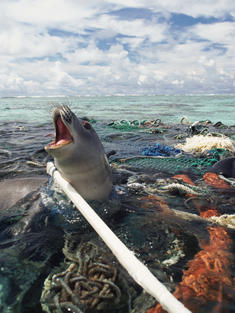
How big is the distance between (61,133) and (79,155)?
24 centimetres

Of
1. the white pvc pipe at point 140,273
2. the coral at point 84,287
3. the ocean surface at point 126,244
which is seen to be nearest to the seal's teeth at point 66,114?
the ocean surface at point 126,244

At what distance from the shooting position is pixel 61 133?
7.71ft

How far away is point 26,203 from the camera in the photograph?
3.02 metres

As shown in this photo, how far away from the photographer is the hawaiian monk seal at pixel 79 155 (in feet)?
7.23

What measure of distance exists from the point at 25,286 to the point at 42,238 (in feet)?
1.86

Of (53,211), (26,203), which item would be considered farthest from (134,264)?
(26,203)

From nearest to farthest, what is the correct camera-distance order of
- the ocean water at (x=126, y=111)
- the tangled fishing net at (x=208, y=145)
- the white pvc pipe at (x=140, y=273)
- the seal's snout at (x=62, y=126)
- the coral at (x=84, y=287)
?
the white pvc pipe at (x=140, y=273) < the coral at (x=84, y=287) < the seal's snout at (x=62, y=126) < the tangled fishing net at (x=208, y=145) < the ocean water at (x=126, y=111)

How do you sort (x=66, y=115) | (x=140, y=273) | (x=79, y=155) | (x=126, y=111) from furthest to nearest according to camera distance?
(x=126, y=111)
(x=79, y=155)
(x=66, y=115)
(x=140, y=273)

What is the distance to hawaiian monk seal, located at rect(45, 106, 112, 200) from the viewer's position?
220 cm

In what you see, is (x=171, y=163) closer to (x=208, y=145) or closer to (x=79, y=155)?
(x=208, y=145)

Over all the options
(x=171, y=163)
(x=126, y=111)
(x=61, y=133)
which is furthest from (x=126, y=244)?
(x=126, y=111)

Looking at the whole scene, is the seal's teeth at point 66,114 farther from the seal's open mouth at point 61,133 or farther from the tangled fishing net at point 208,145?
the tangled fishing net at point 208,145

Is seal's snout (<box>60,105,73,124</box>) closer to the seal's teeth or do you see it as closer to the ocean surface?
the seal's teeth

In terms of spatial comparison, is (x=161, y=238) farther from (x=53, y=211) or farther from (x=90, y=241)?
(x=53, y=211)
